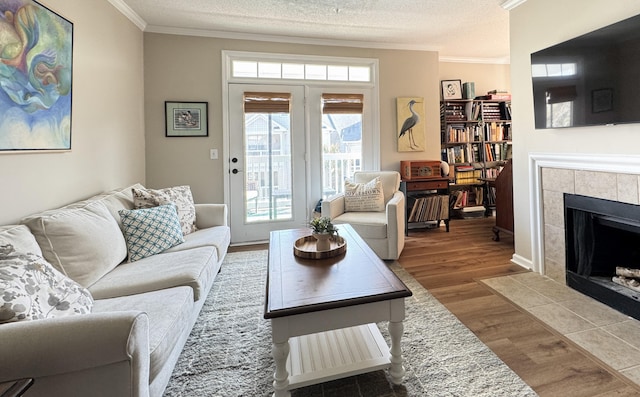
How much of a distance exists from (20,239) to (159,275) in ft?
2.02

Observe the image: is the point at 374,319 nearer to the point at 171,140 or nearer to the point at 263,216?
the point at 263,216

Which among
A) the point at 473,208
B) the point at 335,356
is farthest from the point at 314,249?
the point at 473,208

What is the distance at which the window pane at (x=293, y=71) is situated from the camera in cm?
386

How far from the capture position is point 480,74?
16.6ft

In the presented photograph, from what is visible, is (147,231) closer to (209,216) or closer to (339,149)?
(209,216)

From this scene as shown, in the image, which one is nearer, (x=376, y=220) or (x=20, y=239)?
(x=20, y=239)

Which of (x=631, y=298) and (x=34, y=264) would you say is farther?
(x=631, y=298)

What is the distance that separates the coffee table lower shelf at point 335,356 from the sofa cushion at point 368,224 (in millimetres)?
1346

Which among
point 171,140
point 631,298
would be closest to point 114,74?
point 171,140

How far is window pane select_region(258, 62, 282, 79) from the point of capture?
150 inches

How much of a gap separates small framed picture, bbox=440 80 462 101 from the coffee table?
387 centimetres

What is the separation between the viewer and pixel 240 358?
1704 millimetres

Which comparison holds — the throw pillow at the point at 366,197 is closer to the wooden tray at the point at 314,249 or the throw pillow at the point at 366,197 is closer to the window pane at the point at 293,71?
the wooden tray at the point at 314,249

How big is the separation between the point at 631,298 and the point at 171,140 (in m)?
4.23
